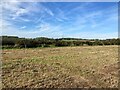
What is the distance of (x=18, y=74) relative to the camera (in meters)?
7.00

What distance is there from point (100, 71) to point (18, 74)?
10.7 ft

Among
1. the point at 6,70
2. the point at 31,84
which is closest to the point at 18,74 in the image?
the point at 6,70

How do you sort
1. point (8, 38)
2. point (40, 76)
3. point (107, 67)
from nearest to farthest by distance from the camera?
point (40, 76), point (107, 67), point (8, 38)

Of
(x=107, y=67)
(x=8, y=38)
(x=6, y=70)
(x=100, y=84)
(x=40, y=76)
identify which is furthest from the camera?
(x=8, y=38)

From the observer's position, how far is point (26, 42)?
2548 cm

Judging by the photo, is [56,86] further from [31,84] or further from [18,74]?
[18,74]

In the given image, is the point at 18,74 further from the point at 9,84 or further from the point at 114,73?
the point at 114,73

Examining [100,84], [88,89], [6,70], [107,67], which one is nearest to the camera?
[88,89]

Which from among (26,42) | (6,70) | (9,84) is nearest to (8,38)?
(26,42)

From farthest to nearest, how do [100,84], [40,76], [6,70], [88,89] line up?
1. [6,70]
2. [40,76]
3. [100,84]
4. [88,89]

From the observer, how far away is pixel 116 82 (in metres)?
6.52

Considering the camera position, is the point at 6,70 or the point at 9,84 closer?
the point at 9,84

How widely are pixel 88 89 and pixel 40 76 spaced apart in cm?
188

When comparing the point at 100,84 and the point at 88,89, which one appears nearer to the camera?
the point at 88,89
